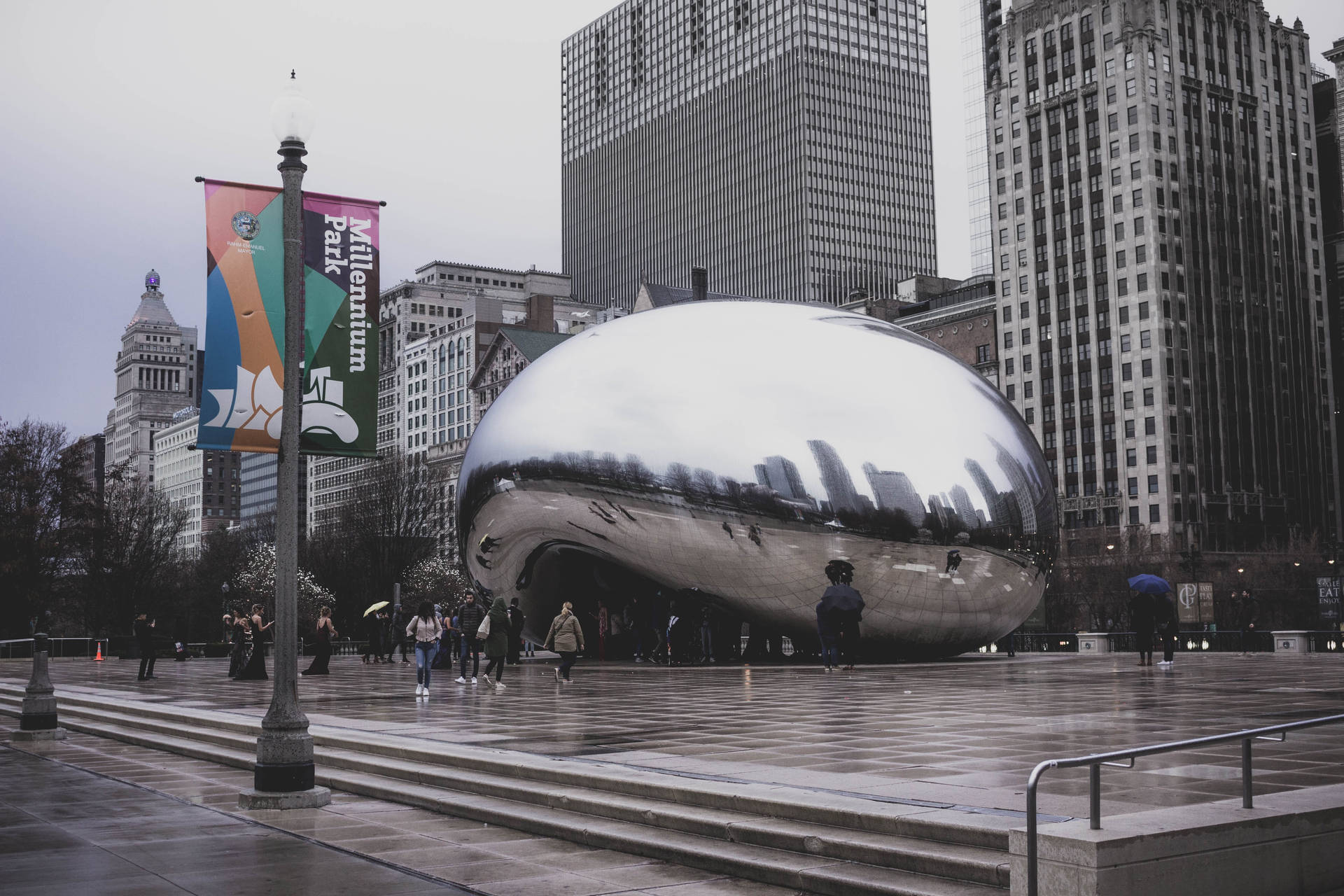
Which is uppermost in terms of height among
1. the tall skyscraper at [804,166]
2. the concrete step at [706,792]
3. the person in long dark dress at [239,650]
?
the tall skyscraper at [804,166]

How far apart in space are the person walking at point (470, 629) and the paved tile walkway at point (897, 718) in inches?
25.5

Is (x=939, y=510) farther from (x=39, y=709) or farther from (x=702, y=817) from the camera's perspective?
(x=702, y=817)

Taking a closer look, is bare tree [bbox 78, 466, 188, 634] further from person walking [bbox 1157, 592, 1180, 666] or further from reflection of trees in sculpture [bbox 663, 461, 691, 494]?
person walking [bbox 1157, 592, 1180, 666]

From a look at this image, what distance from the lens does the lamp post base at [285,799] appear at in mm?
11570

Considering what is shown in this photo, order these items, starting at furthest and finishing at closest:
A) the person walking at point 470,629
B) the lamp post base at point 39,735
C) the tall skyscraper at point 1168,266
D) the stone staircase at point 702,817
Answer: the tall skyscraper at point 1168,266 < the person walking at point 470,629 < the lamp post base at point 39,735 < the stone staircase at point 702,817

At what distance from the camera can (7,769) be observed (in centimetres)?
1508

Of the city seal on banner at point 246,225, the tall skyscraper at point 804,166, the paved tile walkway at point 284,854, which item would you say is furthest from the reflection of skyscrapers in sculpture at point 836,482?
the tall skyscraper at point 804,166

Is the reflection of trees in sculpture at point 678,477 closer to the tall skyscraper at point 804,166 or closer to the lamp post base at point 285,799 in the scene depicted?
the lamp post base at point 285,799

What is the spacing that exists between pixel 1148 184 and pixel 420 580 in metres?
72.5

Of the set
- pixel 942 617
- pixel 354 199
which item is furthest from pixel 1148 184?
pixel 354 199

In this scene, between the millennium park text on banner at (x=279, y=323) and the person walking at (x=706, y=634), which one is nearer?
the millennium park text on banner at (x=279, y=323)

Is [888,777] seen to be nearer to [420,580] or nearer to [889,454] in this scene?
[889,454]

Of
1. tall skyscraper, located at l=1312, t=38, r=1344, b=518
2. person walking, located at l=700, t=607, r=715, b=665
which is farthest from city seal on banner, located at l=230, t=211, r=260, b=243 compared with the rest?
tall skyscraper, located at l=1312, t=38, r=1344, b=518

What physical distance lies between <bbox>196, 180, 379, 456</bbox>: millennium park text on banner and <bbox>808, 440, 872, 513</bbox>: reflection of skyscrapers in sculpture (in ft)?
48.5
